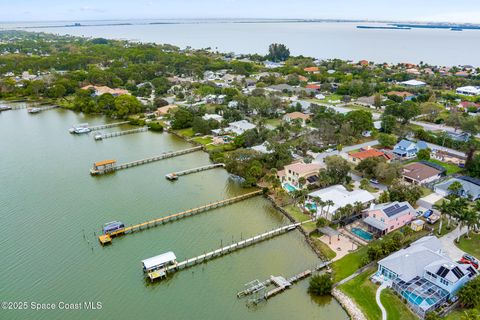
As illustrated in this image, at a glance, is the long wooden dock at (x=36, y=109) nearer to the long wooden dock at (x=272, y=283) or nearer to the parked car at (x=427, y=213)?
the long wooden dock at (x=272, y=283)

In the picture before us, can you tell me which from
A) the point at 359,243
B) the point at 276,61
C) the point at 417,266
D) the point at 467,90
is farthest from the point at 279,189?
the point at 276,61

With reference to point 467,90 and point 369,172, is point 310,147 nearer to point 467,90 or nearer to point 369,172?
point 369,172

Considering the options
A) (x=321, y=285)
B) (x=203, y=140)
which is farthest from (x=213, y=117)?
(x=321, y=285)

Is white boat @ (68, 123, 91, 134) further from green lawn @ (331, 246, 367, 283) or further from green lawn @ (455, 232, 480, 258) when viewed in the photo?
green lawn @ (455, 232, 480, 258)

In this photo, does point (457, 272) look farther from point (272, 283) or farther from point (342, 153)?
point (342, 153)

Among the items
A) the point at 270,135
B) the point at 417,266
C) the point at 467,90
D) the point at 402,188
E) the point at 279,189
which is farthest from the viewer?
the point at 467,90

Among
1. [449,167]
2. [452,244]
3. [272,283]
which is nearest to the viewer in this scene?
[272,283]
